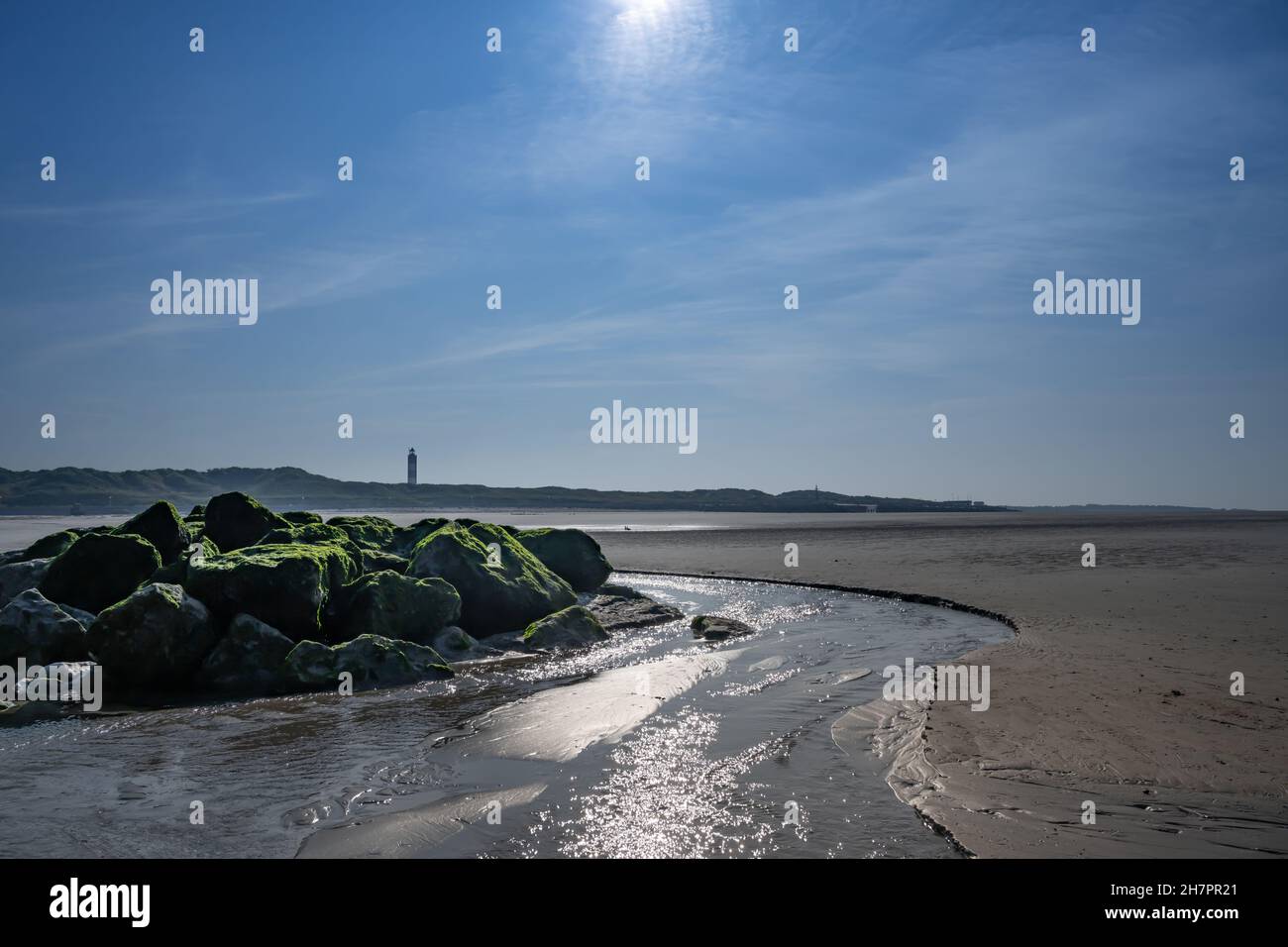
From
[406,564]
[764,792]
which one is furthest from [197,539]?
[764,792]

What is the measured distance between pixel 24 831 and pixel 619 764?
432 cm

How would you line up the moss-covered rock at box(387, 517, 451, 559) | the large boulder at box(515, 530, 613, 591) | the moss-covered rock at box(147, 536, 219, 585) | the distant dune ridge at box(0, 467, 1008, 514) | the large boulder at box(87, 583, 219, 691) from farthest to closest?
the distant dune ridge at box(0, 467, 1008, 514) → the large boulder at box(515, 530, 613, 591) → the moss-covered rock at box(387, 517, 451, 559) → the moss-covered rock at box(147, 536, 219, 585) → the large boulder at box(87, 583, 219, 691)

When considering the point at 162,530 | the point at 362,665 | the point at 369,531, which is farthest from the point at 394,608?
the point at 369,531

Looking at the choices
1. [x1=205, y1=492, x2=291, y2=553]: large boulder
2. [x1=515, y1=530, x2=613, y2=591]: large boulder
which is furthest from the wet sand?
[x1=205, y1=492, x2=291, y2=553]: large boulder

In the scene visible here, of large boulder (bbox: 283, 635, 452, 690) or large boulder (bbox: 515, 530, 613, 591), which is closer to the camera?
large boulder (bbox: 283, 635, 452, 690)

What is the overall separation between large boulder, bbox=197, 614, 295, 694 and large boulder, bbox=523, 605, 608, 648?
399 centimetres

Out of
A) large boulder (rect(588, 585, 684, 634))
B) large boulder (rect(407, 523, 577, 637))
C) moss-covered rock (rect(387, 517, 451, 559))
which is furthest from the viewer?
moss-covered rock (rect(387, 517, 451, 559))

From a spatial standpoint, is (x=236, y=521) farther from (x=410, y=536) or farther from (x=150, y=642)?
(x=150, y=642)

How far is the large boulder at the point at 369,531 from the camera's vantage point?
1791 centimetres

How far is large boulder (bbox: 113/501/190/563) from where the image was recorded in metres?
13.3

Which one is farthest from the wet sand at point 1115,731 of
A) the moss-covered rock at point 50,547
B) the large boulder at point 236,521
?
the moss-covered rock at point 50,547

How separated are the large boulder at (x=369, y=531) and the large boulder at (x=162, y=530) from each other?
4.22 meters

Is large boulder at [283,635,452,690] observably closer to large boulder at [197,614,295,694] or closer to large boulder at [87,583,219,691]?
large boulder at [197,614,295,694]

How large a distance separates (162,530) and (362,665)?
5.55m
